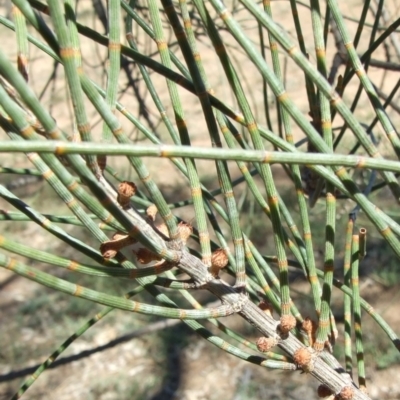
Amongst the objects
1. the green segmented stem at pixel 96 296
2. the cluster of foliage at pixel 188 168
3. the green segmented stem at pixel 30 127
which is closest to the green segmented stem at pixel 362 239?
the cluster of foliage at pixel 188 168

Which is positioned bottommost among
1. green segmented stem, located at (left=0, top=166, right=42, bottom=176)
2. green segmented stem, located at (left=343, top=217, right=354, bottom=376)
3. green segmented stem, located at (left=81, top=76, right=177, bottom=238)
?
green segmented stem, located at (left=343, top=217, right=354, bottom=376)

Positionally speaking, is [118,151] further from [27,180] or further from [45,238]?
[27,180]

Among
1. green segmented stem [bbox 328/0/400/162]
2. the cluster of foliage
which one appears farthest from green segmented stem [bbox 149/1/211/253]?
green segmented stem [bbox 328/0/400/162]

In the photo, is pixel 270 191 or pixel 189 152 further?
pixel 270 191

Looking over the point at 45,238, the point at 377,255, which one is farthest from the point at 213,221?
the point at 45,238

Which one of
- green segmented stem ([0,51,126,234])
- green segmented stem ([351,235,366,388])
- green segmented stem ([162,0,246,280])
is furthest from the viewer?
green segmented stem ([351,235,366,388])

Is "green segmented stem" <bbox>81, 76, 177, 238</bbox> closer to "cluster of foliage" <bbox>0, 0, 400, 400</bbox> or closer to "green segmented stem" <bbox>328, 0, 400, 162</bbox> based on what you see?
"cluster of foliage" <bbox>0, 0, 400, 400</bbox>

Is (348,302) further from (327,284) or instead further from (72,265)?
(72,265)

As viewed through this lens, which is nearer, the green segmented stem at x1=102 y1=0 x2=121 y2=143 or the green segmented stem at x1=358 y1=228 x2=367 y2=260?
the green segmented stem at x1=102 y1=0 x2=121 y2=143

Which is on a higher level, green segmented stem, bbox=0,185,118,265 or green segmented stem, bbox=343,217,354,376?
green segmented stem, bbox=0,185,118,265

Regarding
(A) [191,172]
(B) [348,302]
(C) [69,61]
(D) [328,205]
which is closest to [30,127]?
(C) [69,61]

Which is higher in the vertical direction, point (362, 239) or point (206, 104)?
point (206, 104)
